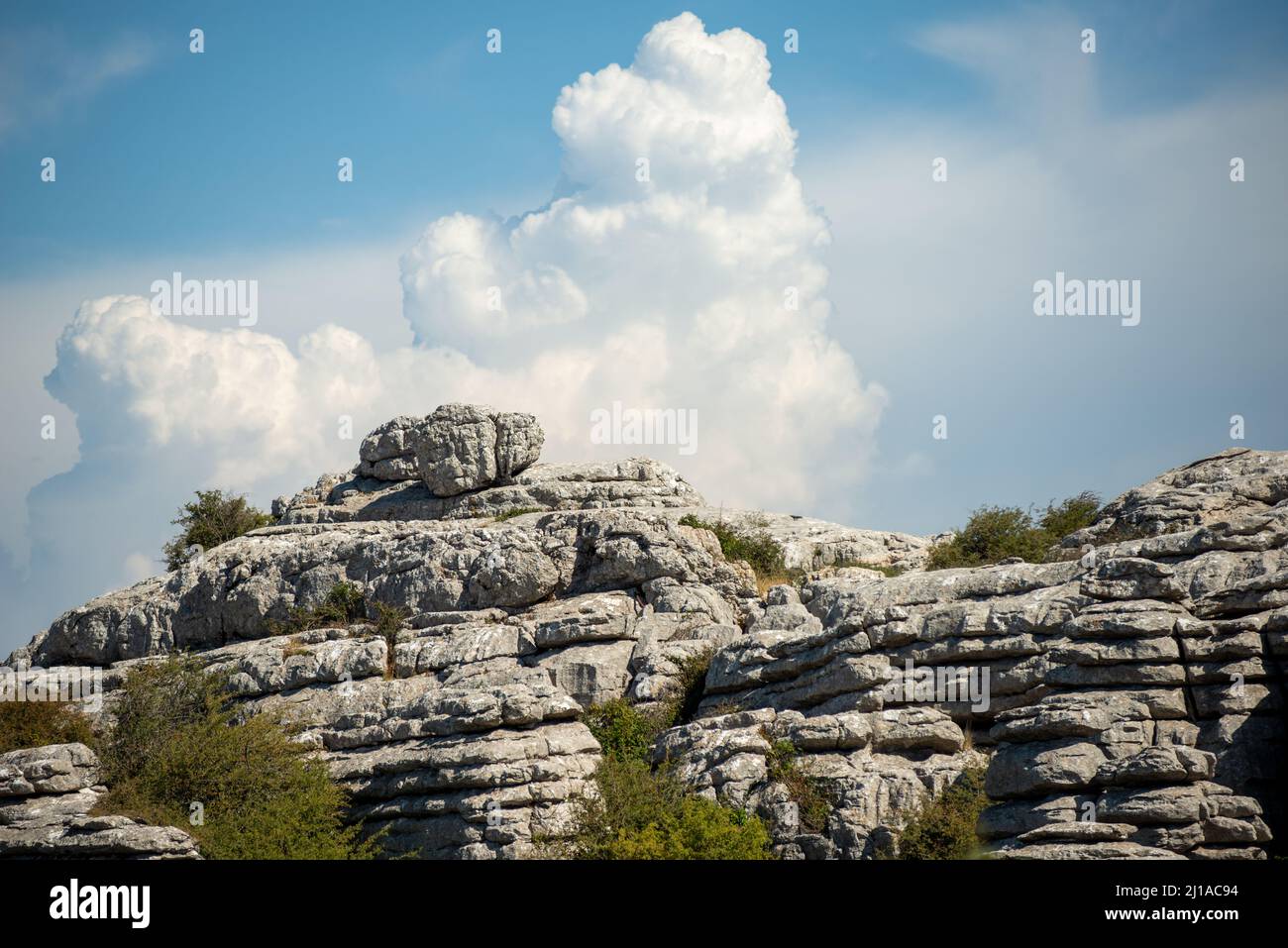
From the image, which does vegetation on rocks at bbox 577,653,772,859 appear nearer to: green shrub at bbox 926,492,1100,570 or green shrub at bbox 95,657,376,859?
green shrub at bbox 95,657,376,859

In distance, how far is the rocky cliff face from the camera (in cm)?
2494

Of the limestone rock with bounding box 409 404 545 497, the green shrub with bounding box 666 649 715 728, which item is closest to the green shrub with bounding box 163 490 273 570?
the limestone rock with bounding box 409 404 545 497

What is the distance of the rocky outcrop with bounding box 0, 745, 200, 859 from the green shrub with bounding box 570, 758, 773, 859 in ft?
27.6

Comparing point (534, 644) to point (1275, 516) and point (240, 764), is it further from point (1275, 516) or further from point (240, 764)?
point (1275, 516)

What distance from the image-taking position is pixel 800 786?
1113 inches

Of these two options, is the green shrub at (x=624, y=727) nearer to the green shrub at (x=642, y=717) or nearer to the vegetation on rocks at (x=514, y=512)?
the green shrub at (x=642, y=717)

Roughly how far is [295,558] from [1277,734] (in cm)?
3111

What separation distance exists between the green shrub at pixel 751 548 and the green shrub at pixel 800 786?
13.5 m

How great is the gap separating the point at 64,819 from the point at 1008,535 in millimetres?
31861

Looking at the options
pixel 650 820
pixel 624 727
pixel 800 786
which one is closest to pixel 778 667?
pixel 624 727

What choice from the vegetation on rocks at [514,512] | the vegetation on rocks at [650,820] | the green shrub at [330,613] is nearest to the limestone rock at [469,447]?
the vegetation on rocks at [514,512]

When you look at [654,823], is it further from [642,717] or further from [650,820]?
[642,717]

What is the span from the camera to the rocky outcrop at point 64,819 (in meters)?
24.1
